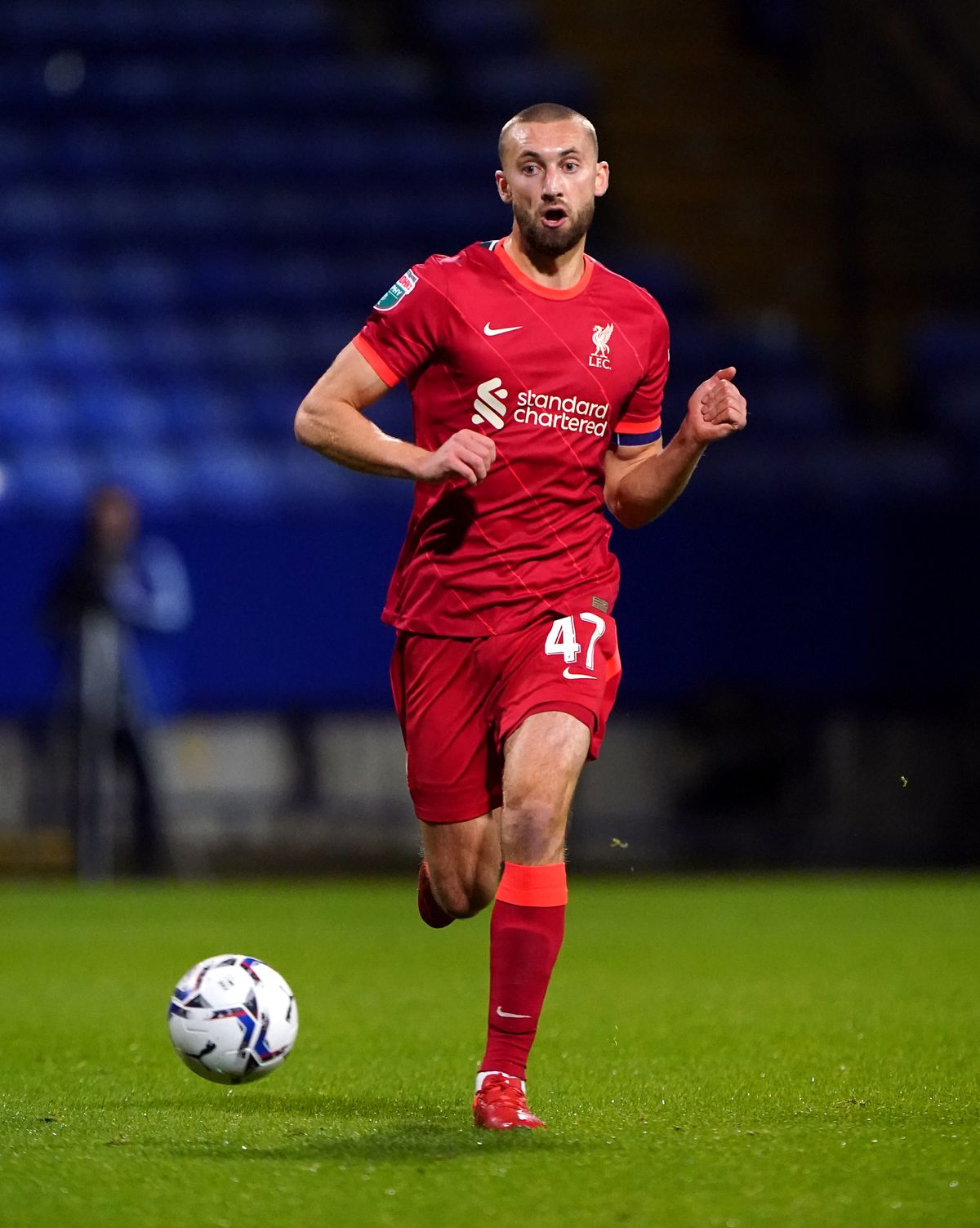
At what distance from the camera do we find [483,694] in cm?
536

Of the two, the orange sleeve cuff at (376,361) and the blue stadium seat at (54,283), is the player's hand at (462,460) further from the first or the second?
the blue stadium seat at (54,283)

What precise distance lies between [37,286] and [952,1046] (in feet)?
39.3

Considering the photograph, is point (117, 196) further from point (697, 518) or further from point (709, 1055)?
point (709, 1055)

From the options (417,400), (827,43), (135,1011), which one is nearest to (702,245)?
(827,43)

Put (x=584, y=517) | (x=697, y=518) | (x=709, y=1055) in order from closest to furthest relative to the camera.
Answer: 1. (x=584, y=517)
2. (x=709, y=1055)
3. (x=697, y=518)

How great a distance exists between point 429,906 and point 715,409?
154 cm

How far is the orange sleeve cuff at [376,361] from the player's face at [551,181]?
0.48 m

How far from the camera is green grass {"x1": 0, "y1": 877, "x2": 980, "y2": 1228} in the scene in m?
4.04

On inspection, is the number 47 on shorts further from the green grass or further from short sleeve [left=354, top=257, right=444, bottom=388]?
the green grass

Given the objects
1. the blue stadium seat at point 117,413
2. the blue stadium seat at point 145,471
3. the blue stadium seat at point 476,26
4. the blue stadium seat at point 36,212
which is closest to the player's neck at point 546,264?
the blue stadium seat at point 145,471

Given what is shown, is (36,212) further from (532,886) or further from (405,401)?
(532,886)

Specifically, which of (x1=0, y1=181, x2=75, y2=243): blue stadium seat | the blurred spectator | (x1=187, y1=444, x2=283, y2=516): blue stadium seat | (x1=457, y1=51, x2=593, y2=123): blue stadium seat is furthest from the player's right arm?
(x1=457, y1=51, x2=593, y2=123): blue stadium seat

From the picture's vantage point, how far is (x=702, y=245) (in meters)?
18.2

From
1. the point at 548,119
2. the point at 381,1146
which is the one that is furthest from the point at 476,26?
the point at 381,1146
